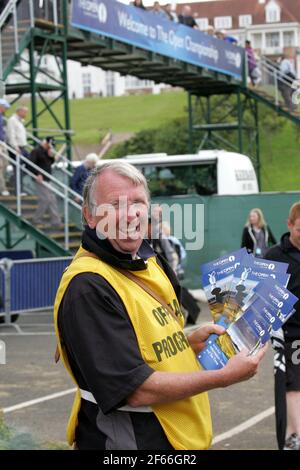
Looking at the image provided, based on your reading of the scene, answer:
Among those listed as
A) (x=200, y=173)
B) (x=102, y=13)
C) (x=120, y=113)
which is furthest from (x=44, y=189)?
(x=120, y=113)

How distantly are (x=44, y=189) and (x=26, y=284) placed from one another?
247 centimetres

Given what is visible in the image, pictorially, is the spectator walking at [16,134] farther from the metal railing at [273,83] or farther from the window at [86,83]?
the window at [86,83]

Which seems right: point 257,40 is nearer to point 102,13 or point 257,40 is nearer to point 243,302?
point 102,13

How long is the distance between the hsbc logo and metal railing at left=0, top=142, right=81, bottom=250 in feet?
17.6

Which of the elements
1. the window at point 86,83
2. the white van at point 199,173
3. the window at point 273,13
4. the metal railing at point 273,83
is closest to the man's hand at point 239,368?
the white van at point 199,173

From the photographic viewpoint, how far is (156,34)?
23.7 m

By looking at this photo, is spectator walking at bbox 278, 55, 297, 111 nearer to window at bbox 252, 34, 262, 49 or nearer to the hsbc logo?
the hsbc logo

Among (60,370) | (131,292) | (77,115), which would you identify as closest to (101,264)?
(131,292)

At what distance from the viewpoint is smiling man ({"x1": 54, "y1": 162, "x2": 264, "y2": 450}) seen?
8.62 ft

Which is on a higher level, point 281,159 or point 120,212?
point 120,212

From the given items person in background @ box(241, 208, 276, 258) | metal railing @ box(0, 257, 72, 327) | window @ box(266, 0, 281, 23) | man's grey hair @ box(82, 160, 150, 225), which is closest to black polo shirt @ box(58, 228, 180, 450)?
man's grey hair @ box(82, 160, 150, 225)

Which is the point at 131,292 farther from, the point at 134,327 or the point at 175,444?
the point at 175,444

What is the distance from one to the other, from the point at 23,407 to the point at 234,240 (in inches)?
436

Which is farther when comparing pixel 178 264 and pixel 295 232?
pixel 178 264
